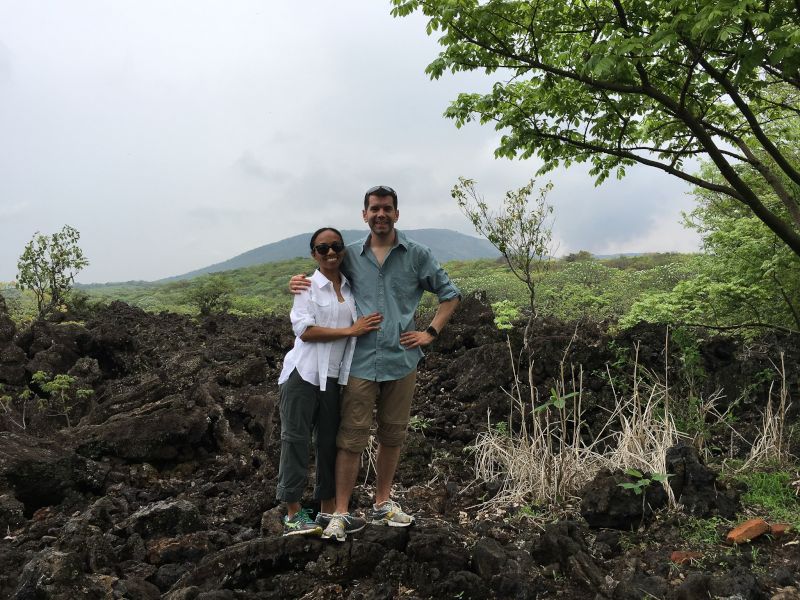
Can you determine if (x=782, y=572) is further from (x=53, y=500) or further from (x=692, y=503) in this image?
(x=53, y=500)

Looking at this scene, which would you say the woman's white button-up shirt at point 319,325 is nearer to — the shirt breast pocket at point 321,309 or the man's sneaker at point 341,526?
the shirt breast pocket at point 321,309

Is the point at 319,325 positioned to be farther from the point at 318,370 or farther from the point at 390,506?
the point at 390,506

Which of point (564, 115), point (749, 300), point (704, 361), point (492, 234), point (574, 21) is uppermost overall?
point (574, 21)

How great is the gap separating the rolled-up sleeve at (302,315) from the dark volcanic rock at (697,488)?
239 cm

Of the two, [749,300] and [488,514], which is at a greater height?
[749,300]

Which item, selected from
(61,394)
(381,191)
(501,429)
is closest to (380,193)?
(381,191)

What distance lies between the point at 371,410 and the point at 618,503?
5.17 feet

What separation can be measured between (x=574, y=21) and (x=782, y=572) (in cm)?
484

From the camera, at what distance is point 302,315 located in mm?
3168

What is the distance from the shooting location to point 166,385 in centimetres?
585

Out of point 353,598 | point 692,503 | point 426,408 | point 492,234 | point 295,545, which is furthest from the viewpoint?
point 492,234

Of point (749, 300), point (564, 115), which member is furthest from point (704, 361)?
point (564, 115)

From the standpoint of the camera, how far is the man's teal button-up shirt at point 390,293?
127 inches

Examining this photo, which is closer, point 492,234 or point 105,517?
point 105,517
